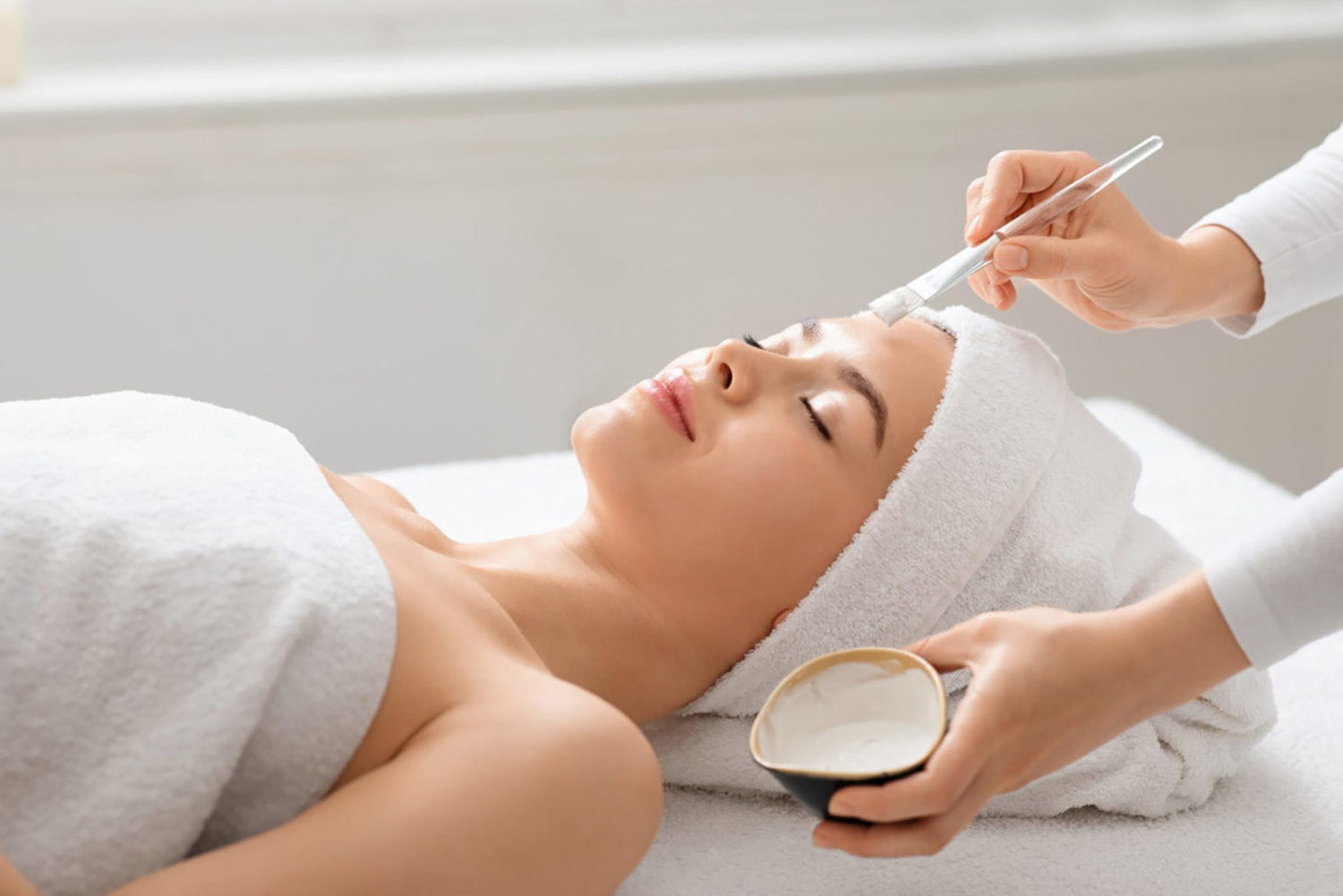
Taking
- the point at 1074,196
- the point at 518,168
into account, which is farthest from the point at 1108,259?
the point at 518,168

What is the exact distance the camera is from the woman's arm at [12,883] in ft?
2.71

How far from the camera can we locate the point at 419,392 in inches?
96.1

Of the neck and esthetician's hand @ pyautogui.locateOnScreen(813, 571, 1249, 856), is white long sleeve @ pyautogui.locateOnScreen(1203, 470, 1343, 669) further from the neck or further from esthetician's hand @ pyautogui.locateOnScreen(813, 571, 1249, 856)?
the neck

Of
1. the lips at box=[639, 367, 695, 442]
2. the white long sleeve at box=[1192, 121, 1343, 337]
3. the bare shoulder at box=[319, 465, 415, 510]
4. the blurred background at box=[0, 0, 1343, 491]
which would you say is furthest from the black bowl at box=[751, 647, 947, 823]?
the blurred background at box=[0, 0, 1343, 491]

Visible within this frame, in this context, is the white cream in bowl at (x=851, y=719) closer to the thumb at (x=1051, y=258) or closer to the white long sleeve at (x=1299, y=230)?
the thumb at (x=1051, y=258)

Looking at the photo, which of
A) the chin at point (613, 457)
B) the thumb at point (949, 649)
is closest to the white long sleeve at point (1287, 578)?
the thumb at point (949, 649)

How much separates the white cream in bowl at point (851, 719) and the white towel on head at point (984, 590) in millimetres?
221

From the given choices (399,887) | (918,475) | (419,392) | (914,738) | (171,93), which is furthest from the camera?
(419,392)

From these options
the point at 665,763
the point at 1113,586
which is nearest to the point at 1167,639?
the point at 1113,586

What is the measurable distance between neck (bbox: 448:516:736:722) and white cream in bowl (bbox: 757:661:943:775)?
260 millimetres

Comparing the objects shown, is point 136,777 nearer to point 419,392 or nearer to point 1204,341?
point 419,392

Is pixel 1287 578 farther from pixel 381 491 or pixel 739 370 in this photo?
pixel 381 491

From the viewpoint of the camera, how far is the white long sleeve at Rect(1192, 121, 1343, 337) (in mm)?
1412

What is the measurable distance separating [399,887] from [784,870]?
39cm
